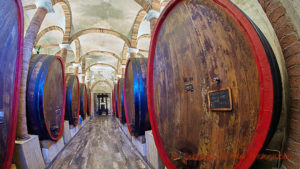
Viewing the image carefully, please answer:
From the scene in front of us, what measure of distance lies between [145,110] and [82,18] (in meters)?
8.54

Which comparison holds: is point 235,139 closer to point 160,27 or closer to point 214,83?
point 214,83

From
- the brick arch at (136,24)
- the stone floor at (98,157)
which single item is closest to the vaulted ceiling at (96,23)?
the brick arch at (136,24)

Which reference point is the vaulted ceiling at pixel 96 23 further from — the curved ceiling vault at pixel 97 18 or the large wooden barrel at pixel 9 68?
the large wooden barrel at pixel 9 68

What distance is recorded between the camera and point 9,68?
4.33ft

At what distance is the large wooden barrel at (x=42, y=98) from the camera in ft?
7.61

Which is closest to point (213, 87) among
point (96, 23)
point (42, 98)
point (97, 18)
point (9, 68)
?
point (9, 68)

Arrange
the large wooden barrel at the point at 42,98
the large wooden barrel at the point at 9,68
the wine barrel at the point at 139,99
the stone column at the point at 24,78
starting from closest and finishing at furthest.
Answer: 1. the large wooden barrel at the point at 9,68
2. the stone column at the point at 24,78
3. the large wooden barrel at the point at 42,98
4. the wine barrel at the point at 139,99

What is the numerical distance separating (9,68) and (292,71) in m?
2.12

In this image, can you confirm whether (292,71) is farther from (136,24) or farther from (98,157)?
(136,24)

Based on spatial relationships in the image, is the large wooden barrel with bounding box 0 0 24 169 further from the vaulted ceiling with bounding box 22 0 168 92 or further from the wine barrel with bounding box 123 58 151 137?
the vaulted ceiling with bounding box 22 0 168 92

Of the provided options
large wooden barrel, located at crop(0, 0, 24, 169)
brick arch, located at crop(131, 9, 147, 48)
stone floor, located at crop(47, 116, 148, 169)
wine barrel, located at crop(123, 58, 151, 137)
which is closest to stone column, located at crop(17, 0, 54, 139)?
large wooden barrel, located at crop(0, 0, 24, 169)

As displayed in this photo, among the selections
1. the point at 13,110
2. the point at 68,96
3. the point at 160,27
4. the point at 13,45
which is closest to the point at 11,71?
the point at 13,45

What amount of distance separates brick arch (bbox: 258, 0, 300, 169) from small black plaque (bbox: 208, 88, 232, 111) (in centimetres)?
27

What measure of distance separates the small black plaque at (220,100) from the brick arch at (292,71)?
0.27m
